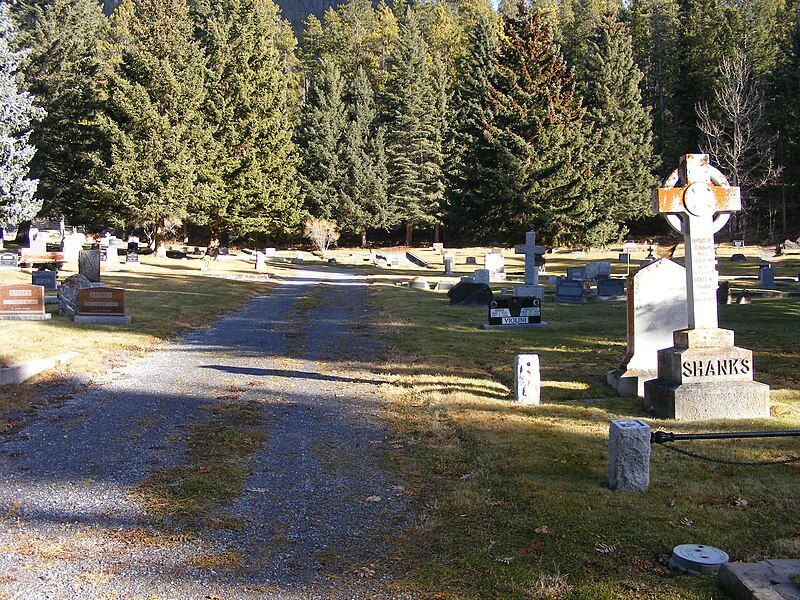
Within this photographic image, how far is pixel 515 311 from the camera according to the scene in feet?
59.6

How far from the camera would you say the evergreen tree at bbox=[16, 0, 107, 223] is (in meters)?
43.8

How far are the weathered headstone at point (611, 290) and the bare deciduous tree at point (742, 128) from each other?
3319 centimetres

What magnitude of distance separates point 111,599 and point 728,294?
2205 centimetres

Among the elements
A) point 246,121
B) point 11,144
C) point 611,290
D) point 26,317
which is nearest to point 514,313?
point 611,290

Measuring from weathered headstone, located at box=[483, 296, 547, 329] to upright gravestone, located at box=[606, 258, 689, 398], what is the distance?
6.86m

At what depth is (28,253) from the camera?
35.2 metres

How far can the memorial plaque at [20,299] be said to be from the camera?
1728 cm

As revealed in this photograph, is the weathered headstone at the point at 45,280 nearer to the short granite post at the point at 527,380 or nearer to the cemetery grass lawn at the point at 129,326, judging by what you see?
the cemetery grass lawn at the point at 129,326

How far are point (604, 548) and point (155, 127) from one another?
1605 inches

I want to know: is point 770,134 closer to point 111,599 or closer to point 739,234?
point 739,234

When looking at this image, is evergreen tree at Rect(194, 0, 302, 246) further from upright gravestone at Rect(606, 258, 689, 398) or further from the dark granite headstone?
upright gravestone at Rect(606, 258, 689, 398)

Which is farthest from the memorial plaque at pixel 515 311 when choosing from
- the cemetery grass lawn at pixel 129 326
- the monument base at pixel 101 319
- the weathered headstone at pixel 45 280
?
the weathered headstone at pixel 45 280

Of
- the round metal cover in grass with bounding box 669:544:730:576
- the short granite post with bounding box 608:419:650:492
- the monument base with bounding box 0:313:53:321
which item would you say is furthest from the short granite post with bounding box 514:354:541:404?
the monument base with bounding box 0:313:53:321

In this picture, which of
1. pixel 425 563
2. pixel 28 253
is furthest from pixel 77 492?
pixel 28 253
